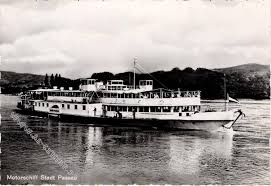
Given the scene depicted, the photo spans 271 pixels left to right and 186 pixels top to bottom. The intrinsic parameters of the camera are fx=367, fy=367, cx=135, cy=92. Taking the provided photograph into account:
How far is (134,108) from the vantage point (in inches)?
1049

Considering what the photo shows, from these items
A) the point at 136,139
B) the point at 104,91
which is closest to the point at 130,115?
the point at 104,91

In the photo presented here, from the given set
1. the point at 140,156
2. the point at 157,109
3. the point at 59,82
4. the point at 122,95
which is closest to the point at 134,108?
the point at 122,95

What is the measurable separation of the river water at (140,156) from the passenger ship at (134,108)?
3.18 feet

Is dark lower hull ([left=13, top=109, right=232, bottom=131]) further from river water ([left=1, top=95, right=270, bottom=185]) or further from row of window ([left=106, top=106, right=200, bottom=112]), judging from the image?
row of window ([left=106, top=106, right=200, bottom=112])

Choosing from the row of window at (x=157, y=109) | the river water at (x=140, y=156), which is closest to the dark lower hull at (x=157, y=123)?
the river water at (x=140, y=156)

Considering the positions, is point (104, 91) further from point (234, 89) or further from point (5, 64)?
point (234, 89)

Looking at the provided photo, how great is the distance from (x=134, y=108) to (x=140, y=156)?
10.2 meters

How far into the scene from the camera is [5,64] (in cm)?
1873

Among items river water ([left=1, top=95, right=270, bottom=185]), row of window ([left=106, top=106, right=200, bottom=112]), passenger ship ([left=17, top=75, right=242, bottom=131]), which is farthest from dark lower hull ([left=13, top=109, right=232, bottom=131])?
row of window ([left=106, top=106, right=200, bottom=112])

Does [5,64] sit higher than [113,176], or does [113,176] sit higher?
[5,64]

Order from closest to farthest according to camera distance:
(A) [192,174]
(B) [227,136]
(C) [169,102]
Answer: (A) [192,174]
(B) [227,136]
(C) [169,102]

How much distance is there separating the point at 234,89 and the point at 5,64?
107ft

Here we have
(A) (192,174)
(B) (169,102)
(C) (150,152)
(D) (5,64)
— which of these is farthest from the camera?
(B) (169,102)

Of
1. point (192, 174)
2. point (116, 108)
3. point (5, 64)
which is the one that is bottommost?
point (192, 174)
